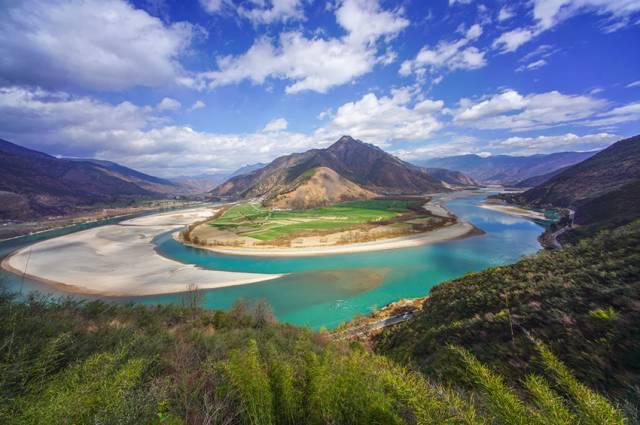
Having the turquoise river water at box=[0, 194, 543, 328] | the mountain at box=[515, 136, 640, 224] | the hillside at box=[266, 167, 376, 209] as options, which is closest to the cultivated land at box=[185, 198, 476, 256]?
the turquoise river water at box=[0, 194, 543, 328]

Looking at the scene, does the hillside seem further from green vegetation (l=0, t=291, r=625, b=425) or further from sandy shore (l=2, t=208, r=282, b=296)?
green vegetation (l=0, t=291, r=625, b=425)

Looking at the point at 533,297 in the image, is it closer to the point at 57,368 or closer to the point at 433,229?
the point at 57,368

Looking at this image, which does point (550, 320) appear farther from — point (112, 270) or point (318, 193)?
point (318, 193)

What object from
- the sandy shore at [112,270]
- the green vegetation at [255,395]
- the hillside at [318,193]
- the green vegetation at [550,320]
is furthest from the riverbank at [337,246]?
the hillside at [318,193]

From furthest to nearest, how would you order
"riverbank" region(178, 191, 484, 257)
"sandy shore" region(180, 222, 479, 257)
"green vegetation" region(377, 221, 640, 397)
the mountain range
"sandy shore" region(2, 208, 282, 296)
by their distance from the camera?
1. the mountain range
2. "riverbank" region(178, 191, 484, 257)
3. "sandy shore" region(180, 222, 479, 257)
4. "sandy shore" region(2, 208, 282, 296)
5. "green vegetation" region(377, 221, 640, 397)

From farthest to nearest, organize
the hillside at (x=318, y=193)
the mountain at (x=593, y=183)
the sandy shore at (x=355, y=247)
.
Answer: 1. the hillside at (x=318, y=193)
2. the mountain at (x=593, y=183)
3. the sandy shore at (x=355, y=247)

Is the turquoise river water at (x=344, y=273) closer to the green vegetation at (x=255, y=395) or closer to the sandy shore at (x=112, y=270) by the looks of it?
the sandy shore at (x=112, y=270)
